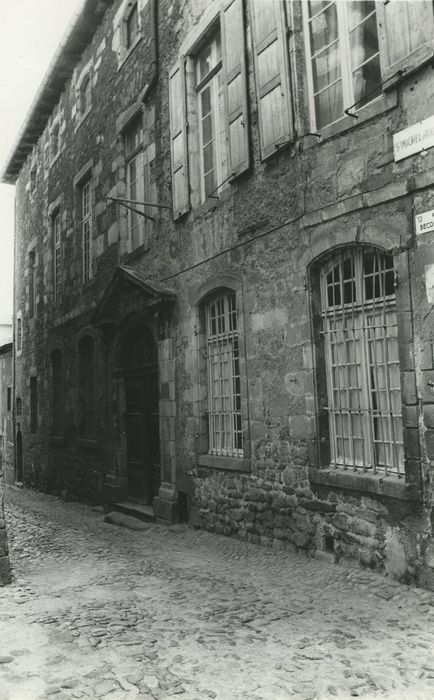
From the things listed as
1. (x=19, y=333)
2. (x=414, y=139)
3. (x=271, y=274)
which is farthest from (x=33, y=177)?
(x=414, y=139)

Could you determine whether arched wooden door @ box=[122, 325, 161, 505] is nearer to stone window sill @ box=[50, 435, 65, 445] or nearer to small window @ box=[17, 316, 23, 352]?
stone window sill @ box=[50, 435, 65, 445]

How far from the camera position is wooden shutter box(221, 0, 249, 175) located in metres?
6.77

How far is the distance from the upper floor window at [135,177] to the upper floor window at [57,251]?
14.0ft

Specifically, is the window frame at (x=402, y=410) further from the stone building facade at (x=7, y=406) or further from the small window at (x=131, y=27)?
the stone building facade at (x=7, y=406)

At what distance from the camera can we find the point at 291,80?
6074mm

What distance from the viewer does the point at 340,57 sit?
568cm

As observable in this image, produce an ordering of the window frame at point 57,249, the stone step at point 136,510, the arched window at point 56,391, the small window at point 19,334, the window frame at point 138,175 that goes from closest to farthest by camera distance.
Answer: the stone step at point 136,510, the window frame at point 138,175, the window frame at point 57,249, the arched window at point 56,391, the small window at point 19,334

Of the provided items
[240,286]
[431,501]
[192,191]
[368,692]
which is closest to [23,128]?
[192,191]

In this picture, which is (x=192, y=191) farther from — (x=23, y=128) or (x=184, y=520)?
(x=23, y=128)

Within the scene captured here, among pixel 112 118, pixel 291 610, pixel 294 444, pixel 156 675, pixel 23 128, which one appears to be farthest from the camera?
pixel 23 128

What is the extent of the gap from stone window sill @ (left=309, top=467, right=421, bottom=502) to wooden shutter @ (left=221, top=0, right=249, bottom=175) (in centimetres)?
345

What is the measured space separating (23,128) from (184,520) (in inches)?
497

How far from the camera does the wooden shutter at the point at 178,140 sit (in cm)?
812

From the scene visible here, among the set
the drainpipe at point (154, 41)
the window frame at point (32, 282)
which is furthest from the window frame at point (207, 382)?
the window frame at point (32, 282)
